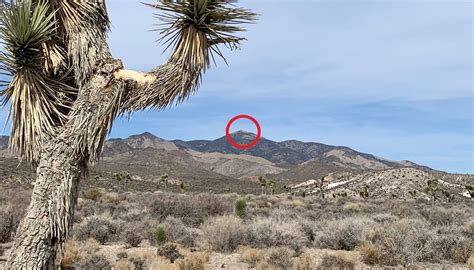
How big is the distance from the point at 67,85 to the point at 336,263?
6643mm

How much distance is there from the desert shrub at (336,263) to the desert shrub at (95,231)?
21.7ft

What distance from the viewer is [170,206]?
65.7 ft

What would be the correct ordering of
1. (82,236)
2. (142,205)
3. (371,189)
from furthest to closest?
(371,189) → (142,205) → (82,236)

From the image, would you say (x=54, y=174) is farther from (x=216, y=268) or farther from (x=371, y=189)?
(x=371, y=189)

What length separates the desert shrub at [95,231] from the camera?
41.2 ft

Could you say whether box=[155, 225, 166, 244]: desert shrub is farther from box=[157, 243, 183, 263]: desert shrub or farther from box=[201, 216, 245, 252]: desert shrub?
box=[157, 243, 183, 263]: desert shrub

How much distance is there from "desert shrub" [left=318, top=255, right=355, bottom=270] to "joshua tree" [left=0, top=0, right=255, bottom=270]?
5.47 metres

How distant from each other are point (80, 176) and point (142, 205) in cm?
1731

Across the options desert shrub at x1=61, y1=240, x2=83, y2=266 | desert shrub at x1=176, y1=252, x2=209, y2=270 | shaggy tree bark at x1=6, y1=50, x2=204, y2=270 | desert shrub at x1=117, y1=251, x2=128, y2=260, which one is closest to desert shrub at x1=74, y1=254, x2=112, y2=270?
desert shrub at x1=61, y1=240, x2=83, y2=266

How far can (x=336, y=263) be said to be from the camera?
9211 mm

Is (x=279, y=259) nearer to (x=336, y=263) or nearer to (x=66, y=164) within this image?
(x=336, y=263)

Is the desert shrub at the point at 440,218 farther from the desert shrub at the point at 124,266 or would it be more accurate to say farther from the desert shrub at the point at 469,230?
the desert shrub at the point at 124,266

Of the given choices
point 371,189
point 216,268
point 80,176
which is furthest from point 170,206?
point 371,189

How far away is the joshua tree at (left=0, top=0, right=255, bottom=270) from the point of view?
4863mm
